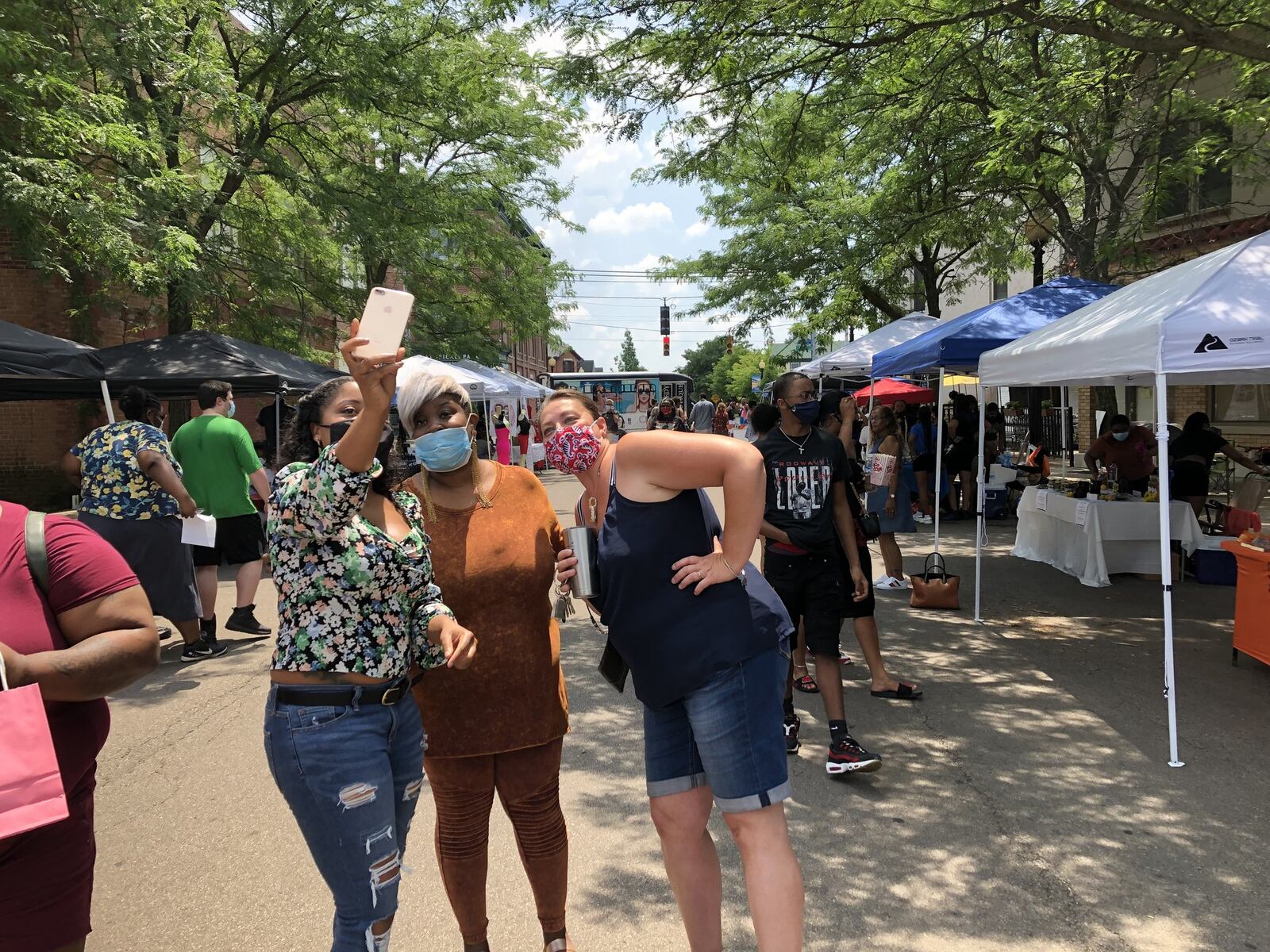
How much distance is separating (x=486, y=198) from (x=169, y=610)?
14.5m

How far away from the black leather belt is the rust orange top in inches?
13.1

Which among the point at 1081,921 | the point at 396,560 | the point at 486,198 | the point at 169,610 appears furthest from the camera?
the point at 486,198

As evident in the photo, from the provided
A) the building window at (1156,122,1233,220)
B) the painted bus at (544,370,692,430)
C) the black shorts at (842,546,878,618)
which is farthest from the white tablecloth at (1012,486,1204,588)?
the painted bus at (544,370,692,430)

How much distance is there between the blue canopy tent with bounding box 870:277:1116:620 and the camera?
8375 millimetres

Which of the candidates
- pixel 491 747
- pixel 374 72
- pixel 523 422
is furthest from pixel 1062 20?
pixel 523 422

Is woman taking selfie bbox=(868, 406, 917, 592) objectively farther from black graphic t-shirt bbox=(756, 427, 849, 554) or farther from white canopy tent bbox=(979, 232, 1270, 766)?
black graphic t-shirt bbox=(756, 427, 849, 554)

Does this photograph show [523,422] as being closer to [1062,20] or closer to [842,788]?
[1062,20]

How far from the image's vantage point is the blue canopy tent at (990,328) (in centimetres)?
838

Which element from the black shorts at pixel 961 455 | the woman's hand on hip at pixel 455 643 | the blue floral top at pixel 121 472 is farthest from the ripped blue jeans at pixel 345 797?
the black shorts at pixel 961 455

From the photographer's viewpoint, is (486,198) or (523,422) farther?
(523,422)

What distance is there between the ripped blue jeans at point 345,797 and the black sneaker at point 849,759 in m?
2.54

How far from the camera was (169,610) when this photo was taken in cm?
621

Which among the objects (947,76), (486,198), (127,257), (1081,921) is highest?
(486,198)

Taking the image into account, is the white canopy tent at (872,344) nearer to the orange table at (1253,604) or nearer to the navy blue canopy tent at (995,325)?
the navy blue canopy tent at (995,325)
